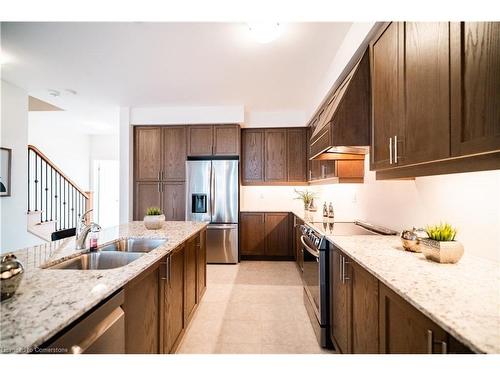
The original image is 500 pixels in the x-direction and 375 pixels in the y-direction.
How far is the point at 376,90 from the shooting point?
1781 mm

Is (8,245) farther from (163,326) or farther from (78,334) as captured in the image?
(78,334)

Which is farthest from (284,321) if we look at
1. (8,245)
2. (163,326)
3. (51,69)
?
(51,69)

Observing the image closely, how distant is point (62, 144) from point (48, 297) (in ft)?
21.7

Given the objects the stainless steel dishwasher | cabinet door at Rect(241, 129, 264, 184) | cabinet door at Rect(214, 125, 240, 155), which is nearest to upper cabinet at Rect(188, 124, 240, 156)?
cabinet door at Rect(214, 125, 240, 155)

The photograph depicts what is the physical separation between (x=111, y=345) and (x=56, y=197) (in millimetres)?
5167

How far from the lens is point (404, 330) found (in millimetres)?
1004

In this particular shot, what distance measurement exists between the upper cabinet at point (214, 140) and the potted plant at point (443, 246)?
348 centimetres

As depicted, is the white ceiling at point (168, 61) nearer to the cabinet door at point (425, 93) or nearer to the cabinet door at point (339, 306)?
the cabinet door at point (425, 93)

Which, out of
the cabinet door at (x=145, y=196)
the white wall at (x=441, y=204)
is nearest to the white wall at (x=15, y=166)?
the cabinet door at (x=145, y=196)

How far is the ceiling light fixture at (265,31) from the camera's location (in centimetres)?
215

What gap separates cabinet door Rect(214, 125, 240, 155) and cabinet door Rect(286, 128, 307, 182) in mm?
1026

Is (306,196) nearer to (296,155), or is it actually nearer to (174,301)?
(296,155)

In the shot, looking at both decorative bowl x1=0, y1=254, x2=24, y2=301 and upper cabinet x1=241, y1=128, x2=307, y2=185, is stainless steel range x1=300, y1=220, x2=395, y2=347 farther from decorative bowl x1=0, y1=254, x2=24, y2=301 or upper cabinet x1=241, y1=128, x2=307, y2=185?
upper cabinet x1=241, y1=128, x2=307, y2=185

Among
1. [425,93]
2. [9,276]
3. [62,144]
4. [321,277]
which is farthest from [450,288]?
[62,144]
